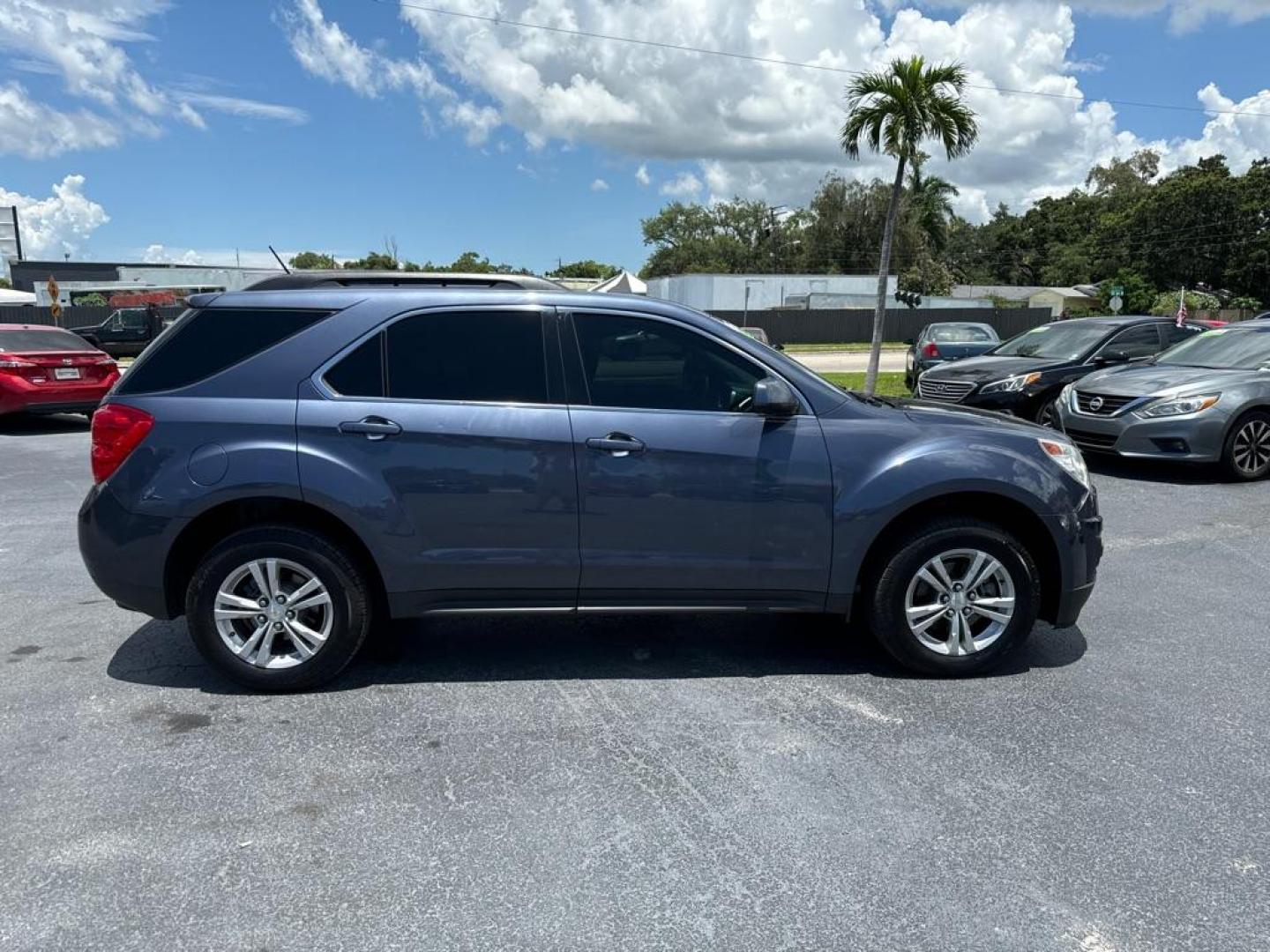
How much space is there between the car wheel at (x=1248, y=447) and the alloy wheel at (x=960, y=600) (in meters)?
6.00

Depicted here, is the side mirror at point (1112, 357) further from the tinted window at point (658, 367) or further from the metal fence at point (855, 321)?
the metal fence at point (855, 321)

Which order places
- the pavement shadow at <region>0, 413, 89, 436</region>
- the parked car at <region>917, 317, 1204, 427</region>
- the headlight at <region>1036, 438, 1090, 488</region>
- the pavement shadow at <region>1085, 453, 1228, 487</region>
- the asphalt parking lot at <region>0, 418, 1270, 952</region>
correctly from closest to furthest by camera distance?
the asphalt parking lot at <region>0, 418, 1270, 952</region>
the headlight at <region>1036, 438, 1090, 488</region>
the pavement shadow at <region>1085, 453, 1228, 487</region>
the parked car at <region>917, 317, 1204, 427</region>
the pavement shadow at <region>0, 413, 89, 436</region>

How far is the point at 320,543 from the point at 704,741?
1.86 meters

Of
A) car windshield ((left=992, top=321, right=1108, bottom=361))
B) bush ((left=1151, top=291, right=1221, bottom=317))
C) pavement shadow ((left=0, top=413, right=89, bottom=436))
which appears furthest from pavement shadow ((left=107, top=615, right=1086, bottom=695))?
bush ((left=1151, top=291, right=1221, bottom=317))

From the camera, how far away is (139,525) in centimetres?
384

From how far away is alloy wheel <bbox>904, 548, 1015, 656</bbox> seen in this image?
13.4ft

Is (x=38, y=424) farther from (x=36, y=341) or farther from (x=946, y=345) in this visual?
(x=946, y=345)

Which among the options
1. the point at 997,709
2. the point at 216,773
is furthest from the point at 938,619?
the point at 216,773

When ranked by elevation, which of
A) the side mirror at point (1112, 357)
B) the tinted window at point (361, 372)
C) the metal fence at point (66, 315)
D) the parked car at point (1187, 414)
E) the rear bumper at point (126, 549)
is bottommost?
the rear bumper at point (126, 549)

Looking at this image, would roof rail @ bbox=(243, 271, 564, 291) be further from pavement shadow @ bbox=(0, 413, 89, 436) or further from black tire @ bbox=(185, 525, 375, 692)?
pavement shadow @ bbox=(0, 413, 89, 436)

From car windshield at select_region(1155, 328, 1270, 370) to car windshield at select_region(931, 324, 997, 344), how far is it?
282 inches

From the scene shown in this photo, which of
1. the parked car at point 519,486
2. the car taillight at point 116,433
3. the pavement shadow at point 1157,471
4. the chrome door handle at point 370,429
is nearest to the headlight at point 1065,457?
the parked car at point 519,486

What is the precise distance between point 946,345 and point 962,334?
0.79 metres

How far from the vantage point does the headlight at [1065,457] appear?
13.8ft
